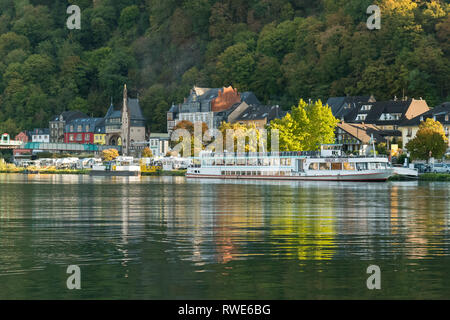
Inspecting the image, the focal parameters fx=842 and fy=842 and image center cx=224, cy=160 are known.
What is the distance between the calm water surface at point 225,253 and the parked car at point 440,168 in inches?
2333

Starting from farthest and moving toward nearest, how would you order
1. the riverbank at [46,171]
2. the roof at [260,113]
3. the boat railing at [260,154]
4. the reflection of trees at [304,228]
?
the riverbank at [46,171]
the roof at [260,113]
the boat railing at [260,154]
the reflection of trees at [304,228]

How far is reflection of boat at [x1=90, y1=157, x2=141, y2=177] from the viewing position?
452 feet

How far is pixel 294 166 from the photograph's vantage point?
104875 mm

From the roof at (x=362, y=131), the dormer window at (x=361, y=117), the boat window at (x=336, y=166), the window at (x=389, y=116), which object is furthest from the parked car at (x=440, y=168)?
the dormer window at (x=361, y=117)

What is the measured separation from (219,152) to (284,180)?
19.7 meters

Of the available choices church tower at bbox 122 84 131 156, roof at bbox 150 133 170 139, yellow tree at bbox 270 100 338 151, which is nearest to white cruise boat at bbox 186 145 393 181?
yellow tree at bbox 270 100 338 151

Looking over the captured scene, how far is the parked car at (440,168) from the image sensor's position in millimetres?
99062

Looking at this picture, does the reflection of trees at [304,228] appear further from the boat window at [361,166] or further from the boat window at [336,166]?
the boat window at [336,166]

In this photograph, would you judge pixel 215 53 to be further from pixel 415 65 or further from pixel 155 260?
pixel 155 260

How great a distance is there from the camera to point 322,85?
156 metres

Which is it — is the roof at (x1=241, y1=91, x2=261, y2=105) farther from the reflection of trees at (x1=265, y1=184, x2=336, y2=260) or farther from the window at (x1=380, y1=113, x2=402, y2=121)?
the reflection of trees at (x1=265, y1=184, x2=336, y2=260)

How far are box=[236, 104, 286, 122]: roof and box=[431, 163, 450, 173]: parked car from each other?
5170 cm

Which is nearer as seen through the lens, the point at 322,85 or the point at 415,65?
the point at 415,65

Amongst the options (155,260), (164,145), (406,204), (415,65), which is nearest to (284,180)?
(415,65)
